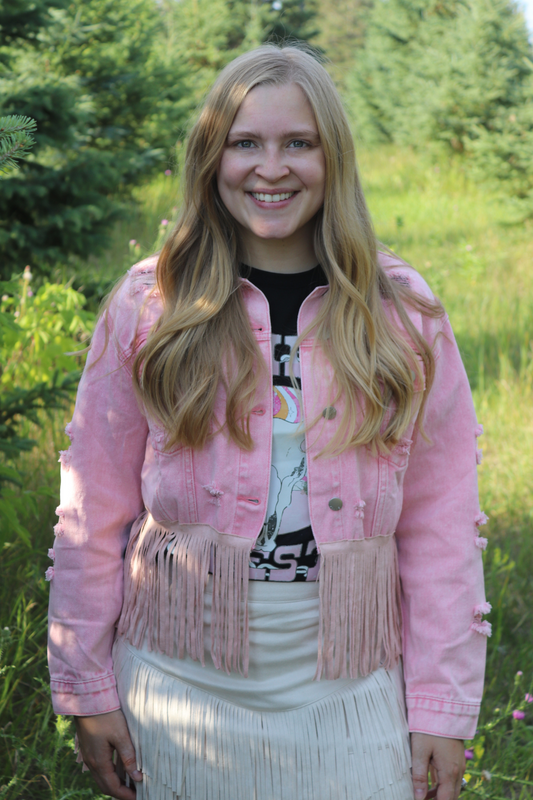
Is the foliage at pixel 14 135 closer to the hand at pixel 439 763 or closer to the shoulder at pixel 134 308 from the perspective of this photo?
the shoulder at pixel 134 308

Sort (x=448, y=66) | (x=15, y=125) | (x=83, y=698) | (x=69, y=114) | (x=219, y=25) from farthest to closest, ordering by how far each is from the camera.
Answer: (x=219, y=25) < (x=448, y=66) < (x=69, y=114) < (x=83, y=698) < (x=15, y=125)

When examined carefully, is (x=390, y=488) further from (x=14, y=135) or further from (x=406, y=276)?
(x=14, y=135)

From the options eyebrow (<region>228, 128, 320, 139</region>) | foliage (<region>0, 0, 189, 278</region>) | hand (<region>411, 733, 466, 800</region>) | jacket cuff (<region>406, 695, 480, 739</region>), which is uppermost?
foliage (<region>0, 0, 189, 278</region>)

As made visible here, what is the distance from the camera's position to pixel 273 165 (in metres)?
1.53

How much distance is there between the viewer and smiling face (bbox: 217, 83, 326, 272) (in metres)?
1.53

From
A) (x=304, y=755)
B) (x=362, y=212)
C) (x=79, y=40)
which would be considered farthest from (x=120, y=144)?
(x=304, y=755)

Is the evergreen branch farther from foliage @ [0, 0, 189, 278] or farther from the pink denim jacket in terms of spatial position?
foliage @ [0, 0, 189, 278]

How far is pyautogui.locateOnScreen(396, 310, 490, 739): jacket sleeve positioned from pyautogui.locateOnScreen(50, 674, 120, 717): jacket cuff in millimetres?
710

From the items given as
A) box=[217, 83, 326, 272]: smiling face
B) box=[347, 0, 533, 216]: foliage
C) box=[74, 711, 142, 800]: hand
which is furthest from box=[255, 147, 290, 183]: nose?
box=[347, 0, 533, 216]: foliage

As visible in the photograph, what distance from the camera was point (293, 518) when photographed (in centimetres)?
155

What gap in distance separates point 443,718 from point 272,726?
40cm

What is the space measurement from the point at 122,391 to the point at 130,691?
693mm

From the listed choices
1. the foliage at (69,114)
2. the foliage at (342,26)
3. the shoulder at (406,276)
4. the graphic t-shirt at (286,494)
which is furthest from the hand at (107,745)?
Answer: the foliage at (342,26)

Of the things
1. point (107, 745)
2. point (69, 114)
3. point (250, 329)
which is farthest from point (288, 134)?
point (69, 114)
